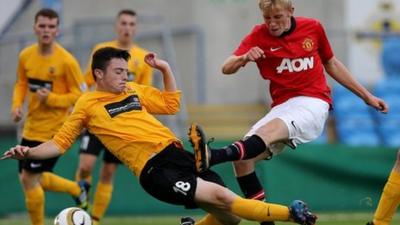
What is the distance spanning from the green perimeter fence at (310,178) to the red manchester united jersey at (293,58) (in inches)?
232

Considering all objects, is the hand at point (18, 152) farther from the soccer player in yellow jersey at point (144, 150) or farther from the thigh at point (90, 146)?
the thigh at point (90, 146)

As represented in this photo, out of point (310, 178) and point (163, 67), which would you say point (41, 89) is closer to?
point (163, 67)

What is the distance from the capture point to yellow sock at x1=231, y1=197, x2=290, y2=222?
9.21 metres

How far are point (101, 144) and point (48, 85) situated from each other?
4.40ft

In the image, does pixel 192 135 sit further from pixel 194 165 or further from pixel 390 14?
pixel 390 14

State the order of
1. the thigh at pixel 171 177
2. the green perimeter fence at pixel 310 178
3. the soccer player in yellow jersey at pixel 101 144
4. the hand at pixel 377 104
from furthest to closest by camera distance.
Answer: the green perimeter fence at pixel 310 178
the soccer player in yellow jersey at pixel 101 144
the hand at pixel 377 104
the thigh at pixel 171 177

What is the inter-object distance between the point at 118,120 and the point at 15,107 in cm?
321

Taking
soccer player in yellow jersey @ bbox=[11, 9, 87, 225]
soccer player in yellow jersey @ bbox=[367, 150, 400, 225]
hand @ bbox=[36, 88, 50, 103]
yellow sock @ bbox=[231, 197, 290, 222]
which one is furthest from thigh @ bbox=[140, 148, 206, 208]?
soccer player in yellow jersey @ bbox=[11, 9, 87, 225]

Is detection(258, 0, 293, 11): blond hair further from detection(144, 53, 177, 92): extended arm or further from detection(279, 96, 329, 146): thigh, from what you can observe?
detection(144, 53, 177, 92): extended arm

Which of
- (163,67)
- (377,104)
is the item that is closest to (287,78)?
(377,104)

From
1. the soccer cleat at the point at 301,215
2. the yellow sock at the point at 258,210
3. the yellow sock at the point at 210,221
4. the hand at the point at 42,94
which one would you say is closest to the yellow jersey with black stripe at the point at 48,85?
the hand at the point at 42,94

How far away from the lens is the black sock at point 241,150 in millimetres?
9406

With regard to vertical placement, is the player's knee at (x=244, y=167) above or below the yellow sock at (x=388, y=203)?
above

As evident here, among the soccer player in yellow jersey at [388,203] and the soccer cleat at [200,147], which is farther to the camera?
the soccer player in yellow jersey at [388,203]
